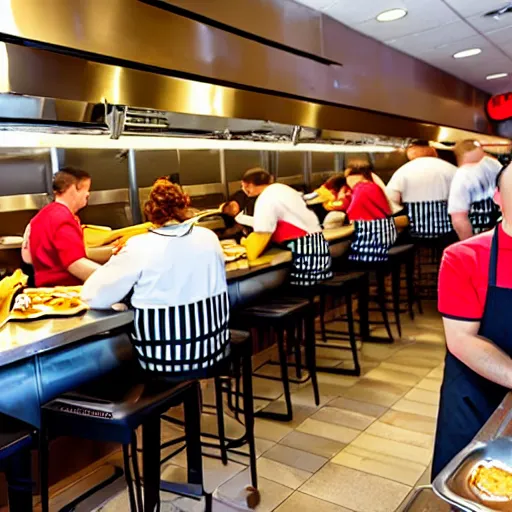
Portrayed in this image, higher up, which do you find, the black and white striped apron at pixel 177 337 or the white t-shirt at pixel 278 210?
the white t-shirt at pixel 278 210

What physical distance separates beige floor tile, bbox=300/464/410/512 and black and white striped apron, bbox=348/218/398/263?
88.9 inches

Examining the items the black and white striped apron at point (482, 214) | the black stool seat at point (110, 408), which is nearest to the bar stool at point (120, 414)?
the black stool seat at point (110, 408)

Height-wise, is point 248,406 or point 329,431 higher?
point 248,406

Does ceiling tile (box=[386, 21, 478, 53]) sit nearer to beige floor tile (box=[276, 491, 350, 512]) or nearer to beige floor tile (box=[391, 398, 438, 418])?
beige floor tile (box=[391, 398, 438, 418])

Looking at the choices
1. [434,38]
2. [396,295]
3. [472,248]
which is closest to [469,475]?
[472,248]

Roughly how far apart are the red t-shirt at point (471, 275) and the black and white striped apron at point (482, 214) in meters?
3.94

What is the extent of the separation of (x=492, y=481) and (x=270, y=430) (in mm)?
2395

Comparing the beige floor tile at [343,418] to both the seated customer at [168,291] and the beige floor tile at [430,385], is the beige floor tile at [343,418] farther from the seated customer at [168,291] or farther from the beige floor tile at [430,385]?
the seated customer at [168,291]

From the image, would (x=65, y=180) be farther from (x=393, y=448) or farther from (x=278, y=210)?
(x=393, y=448)

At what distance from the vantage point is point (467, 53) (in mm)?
5441

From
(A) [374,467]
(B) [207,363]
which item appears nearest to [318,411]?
(A) [374,467]

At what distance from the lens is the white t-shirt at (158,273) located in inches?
85.9

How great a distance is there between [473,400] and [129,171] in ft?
11.4

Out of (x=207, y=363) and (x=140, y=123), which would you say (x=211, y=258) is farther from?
(x=140, y=123)
